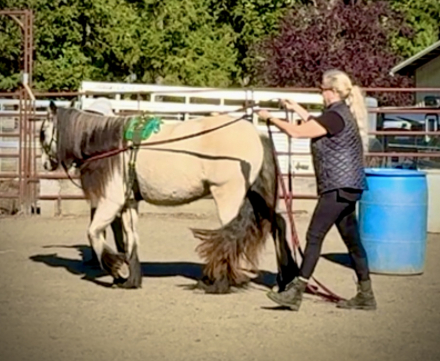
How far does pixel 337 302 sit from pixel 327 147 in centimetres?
134

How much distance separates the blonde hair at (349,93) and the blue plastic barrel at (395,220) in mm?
1886

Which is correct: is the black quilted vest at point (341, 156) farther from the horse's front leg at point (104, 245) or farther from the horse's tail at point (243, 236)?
the horse's front leg at point (104, 245)

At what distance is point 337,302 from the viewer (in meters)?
9.17

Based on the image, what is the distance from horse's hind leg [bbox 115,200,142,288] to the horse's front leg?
57mm

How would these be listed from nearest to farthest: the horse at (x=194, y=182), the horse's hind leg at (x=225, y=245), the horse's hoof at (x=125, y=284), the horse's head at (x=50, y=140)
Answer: the horse's hind leg at (x=225, y=245) → the horse at (x=194, y=182) → the horse's hoof at (x=125, y=284) → the horse's head at (x=50, y=140)

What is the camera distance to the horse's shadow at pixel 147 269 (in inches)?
417

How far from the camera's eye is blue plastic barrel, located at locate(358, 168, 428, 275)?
10711 mm

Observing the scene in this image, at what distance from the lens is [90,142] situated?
402 inches

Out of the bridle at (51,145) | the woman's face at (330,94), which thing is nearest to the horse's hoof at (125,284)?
the bridle at (51,145)

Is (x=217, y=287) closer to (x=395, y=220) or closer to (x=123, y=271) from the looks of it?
(x=123, y=271)

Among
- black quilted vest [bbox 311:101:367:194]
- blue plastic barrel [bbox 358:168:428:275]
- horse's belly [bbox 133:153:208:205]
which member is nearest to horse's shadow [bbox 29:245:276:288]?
horse's belly [bbox 133:153:208:205]

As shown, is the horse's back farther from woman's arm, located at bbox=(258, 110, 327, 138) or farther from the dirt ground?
woman's arm, located at bbox=(258, 110, 327, 138)

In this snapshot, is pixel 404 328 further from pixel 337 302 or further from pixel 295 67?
pixel 295 67

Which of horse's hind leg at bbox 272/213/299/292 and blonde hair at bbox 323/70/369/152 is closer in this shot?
blonde hair at bbox 323/70/369/152
